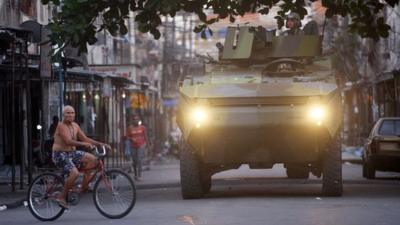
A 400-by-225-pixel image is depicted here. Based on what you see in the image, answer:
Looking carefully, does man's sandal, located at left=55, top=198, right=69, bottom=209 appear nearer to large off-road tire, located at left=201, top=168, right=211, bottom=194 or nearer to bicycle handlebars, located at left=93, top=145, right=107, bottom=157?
bicycle handlebars, located at left=93, top=145, right=107, bottom=157

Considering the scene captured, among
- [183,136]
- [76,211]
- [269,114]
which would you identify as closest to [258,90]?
[269,114]

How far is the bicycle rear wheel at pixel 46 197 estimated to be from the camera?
42.1 ft

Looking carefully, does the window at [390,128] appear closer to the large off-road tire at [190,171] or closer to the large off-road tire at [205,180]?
the large off-road tire at [205,180]

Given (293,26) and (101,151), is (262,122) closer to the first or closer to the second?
(101,151)

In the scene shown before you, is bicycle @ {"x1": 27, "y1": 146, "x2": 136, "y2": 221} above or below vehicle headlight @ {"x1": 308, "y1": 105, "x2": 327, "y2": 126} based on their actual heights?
below

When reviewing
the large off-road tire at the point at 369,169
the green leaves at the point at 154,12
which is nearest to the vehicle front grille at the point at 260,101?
the green leaves at the point at 154,12

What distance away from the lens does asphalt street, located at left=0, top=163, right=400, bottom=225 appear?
1205cm

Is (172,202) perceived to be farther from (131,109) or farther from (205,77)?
(131,109)

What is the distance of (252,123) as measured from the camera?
48.2 feet

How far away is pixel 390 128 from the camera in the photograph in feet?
70.1

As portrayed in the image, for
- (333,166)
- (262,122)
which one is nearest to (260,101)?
(262,122)

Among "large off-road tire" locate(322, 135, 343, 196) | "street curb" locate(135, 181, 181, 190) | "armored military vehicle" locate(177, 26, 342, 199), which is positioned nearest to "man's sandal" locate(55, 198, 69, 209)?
"armored military vehicle" locate(177, 26, 342, 199)

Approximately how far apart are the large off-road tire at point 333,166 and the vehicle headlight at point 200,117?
2154 mm

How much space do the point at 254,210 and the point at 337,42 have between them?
2677cm
